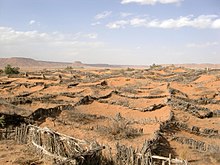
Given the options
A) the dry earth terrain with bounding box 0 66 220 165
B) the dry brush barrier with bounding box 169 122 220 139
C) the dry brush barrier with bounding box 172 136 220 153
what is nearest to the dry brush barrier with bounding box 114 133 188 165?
the dry earth terrain with bounding box 0 66 220 165

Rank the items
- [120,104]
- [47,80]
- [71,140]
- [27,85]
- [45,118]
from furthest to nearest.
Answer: [47,80] → [27,85] → [120,104] → [45,118] → [71,140]

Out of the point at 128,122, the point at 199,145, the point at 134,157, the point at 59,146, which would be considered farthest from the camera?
the point at 128,122

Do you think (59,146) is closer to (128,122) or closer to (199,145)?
(199,145)

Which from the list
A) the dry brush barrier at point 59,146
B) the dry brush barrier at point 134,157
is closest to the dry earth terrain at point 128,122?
the dry brush barrier at point 59,146

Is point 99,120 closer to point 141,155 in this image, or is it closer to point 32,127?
point 32,127

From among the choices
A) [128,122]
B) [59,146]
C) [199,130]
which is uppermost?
[59,146]

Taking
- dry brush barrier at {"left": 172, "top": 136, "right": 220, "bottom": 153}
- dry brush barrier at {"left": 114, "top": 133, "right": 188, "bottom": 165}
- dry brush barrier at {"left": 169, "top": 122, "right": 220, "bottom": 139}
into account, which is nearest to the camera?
dry brush barrier at {"left": 114, "top": 133, "right": 188, "bottom": 165}

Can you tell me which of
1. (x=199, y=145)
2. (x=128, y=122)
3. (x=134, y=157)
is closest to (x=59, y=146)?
(x=134, y=157)

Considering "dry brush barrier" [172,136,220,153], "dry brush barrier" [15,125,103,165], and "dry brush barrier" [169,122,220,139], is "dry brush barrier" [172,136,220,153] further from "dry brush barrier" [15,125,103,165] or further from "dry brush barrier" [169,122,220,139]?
"dry brush barrier" [15,125,103,165]

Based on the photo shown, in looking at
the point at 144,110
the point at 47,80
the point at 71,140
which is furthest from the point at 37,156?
the point at 47,80

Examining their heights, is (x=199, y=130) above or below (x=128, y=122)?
below

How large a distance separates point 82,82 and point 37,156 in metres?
23.7

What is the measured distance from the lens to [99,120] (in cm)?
1645

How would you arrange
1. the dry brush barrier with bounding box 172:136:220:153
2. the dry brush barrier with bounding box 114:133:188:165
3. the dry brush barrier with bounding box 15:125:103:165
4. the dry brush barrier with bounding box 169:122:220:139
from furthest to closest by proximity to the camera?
the dry brush barrier with bounding box 169:122:220:139
the dry brush barrier with bounding box 172:136:220:153
the dry brush barrier with bounding box 15:125:103:165
the dry brush barrier with bounding box 114:133:188:165
